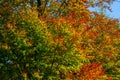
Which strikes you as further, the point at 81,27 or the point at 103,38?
the point at 103,38

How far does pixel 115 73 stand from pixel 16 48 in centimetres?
1434

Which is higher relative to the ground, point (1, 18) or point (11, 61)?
point (1, 18)

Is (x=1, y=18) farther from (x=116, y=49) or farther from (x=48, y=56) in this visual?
(x=116, y=49)

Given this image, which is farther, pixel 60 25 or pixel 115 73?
pixel 115 73

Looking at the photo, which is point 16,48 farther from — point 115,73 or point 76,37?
point 115,73

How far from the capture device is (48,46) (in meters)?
24.0

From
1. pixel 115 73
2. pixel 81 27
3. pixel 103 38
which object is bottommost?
pixel 115 73

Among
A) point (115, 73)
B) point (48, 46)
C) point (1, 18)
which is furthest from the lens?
point (115, 73)

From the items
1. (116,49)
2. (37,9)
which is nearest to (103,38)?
(116,49)

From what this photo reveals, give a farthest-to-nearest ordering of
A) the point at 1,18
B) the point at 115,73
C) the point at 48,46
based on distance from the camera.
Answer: the point at 115,73 → the point at 1,18 → the point at 48,46

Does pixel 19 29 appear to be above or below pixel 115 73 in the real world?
above

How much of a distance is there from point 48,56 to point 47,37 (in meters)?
0.96

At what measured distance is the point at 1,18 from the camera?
25891 millimetres

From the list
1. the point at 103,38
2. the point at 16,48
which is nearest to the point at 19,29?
the point at 16,48
